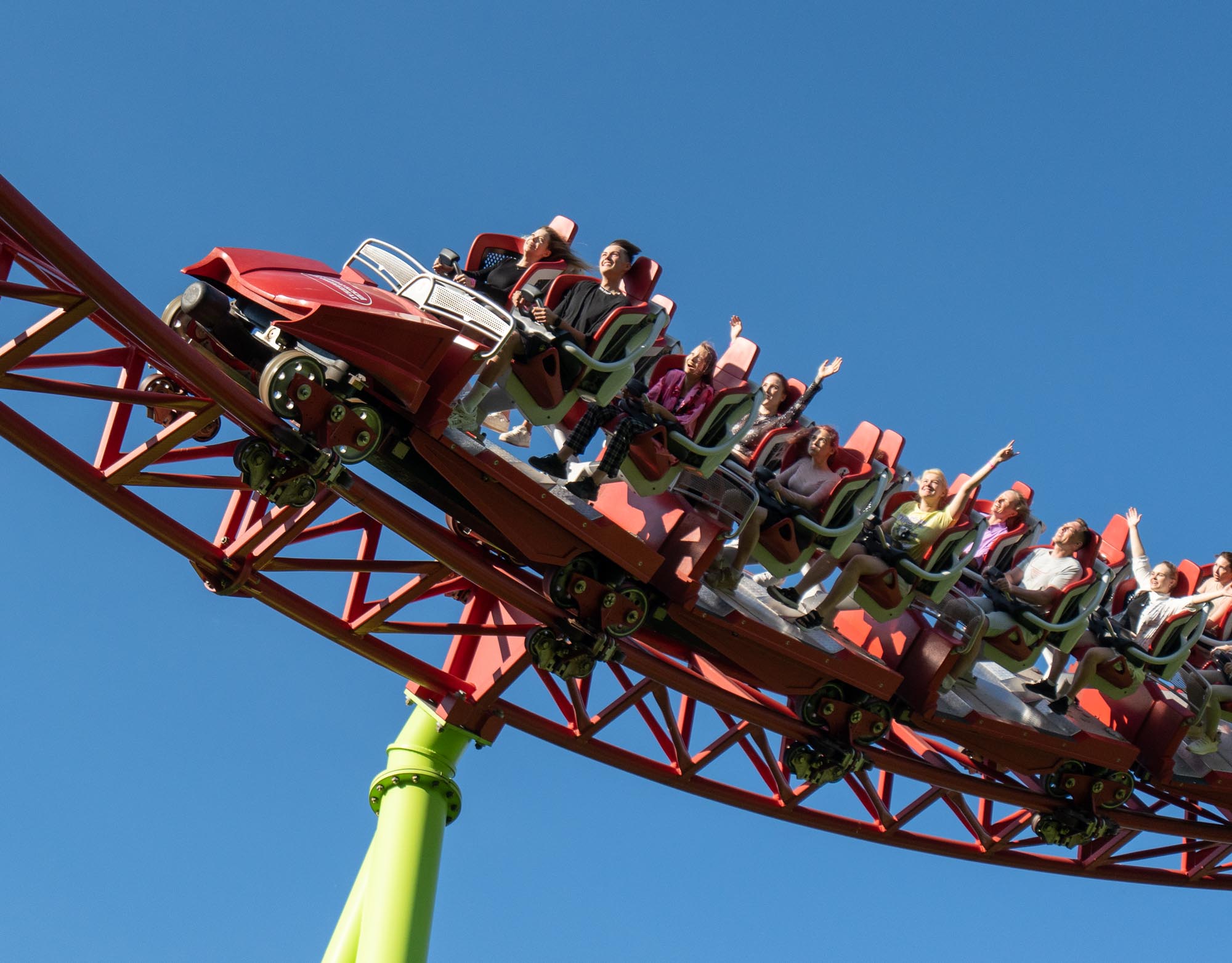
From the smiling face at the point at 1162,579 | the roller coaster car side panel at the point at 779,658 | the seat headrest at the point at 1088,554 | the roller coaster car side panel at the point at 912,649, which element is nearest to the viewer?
the roller coaster car side panel at the point at 779,658

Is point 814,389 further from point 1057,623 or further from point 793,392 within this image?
point 1057,623

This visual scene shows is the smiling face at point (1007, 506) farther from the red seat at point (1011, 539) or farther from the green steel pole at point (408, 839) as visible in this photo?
the green steel pole at point (408, 839)

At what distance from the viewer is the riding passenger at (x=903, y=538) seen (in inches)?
354

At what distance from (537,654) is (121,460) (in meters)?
2.31

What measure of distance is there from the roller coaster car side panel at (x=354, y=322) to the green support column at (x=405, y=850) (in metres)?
2.06

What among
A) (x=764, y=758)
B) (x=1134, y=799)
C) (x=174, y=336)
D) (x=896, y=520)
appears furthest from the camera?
(x=1134, y=799)

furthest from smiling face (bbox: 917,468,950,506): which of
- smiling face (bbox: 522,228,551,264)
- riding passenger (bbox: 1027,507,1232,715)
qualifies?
smiling face (bbox: 522,228,551,264)

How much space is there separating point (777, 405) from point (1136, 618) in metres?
3.00

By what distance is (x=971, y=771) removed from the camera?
10969 millimetres

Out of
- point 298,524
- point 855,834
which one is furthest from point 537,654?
point 855,834

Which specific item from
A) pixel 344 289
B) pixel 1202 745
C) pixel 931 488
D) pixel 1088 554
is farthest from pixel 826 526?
pixel 1202 745

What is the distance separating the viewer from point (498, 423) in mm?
8883

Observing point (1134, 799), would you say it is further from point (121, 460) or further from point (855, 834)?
point (121, 460)

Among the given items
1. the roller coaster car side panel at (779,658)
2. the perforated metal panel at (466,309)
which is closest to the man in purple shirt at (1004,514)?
the roller coaster car side panel at (779,658)
